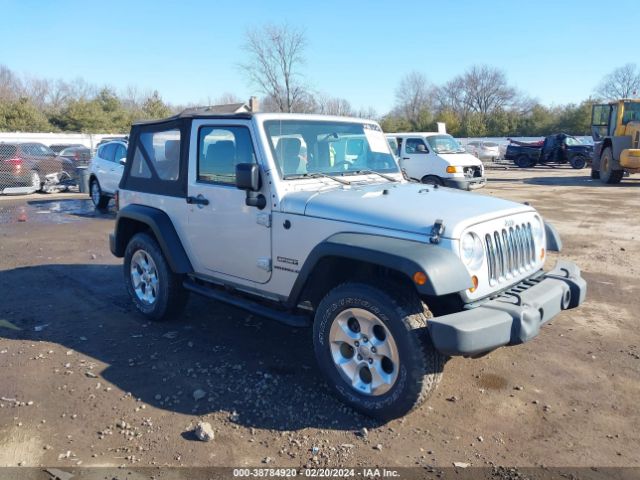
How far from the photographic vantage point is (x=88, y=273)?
7242 mm

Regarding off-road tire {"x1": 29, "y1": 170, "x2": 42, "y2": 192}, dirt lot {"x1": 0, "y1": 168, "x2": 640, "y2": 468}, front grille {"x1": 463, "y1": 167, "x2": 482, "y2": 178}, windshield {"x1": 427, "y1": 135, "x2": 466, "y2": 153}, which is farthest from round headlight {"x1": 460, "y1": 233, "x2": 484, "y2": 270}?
off-road tire {"x1": 29, "y1": 170, "x2": 42, "y2": 192}

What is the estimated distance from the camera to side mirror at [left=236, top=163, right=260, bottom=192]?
12.8 feet

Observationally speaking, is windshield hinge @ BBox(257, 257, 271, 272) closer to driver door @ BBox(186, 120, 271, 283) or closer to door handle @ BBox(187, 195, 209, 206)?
driver door @ BBox(186, 120, 271, 283)

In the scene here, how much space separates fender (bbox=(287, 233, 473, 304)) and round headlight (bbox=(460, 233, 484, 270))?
5.3 inches

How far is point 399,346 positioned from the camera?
3248 millimetres

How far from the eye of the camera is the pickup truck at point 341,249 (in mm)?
3234

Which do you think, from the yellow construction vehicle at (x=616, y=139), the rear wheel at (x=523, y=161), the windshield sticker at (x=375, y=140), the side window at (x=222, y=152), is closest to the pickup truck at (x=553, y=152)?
the rear wheel at (x=523, y=161)

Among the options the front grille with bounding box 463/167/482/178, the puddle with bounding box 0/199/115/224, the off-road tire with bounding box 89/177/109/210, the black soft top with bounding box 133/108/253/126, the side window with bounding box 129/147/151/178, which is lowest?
the puddle with bounding box 0/199/115/224

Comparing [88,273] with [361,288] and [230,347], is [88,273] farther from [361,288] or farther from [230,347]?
[361,288]

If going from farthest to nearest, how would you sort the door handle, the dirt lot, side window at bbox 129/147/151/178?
side window at bbox 129/147/151/178 → the door handle → the dirt lot

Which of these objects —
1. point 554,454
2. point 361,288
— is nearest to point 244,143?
point 361,288

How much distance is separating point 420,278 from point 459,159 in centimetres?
1219

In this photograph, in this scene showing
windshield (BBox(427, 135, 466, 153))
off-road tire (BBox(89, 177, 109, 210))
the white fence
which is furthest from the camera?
the white fence

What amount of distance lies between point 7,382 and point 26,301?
88.1 inches
